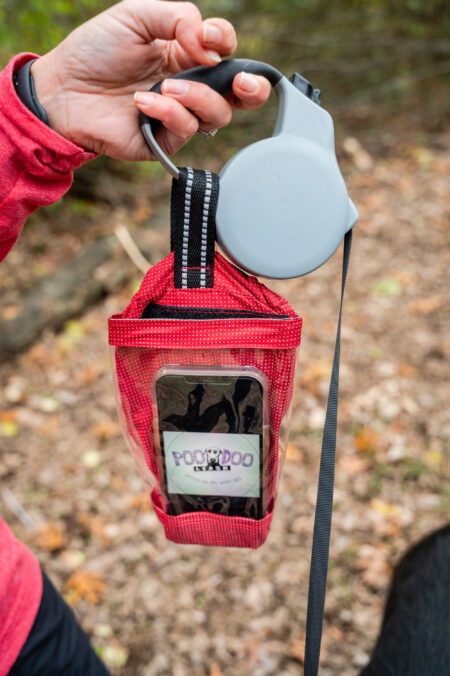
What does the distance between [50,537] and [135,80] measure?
7.34 ft

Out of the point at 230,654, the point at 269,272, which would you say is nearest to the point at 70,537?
the point at 230,654

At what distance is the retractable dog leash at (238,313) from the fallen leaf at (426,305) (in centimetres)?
291

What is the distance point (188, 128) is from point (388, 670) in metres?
1.37

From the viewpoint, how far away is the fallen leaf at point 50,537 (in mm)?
2562

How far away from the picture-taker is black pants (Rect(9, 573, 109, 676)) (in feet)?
4.12

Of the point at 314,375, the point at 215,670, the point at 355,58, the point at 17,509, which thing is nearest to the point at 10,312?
the point at 17,509

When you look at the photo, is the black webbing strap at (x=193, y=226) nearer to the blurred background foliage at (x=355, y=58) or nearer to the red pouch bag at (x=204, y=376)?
the red pouch bag at (x=204, y=376)

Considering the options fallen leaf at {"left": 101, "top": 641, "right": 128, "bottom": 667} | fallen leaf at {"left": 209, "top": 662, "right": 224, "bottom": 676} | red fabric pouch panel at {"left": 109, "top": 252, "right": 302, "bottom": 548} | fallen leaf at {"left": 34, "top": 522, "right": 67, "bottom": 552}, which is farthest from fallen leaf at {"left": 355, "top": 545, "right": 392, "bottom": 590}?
red fabric pouch panel at {"left": 109, "top": 252, "right": 302, "bottom": 548}

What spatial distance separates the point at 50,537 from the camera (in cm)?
260

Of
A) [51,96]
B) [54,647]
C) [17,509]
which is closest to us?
[51,96]

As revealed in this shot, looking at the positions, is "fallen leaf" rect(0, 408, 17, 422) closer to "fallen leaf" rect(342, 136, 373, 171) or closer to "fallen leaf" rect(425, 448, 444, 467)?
"fallen leaf" rect(425, 448, 444, 467)

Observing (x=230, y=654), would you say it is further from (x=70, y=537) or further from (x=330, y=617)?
(x=70, y=537)

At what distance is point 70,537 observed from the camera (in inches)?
103

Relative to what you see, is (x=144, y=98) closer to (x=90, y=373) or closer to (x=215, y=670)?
(x=215, y=670)
